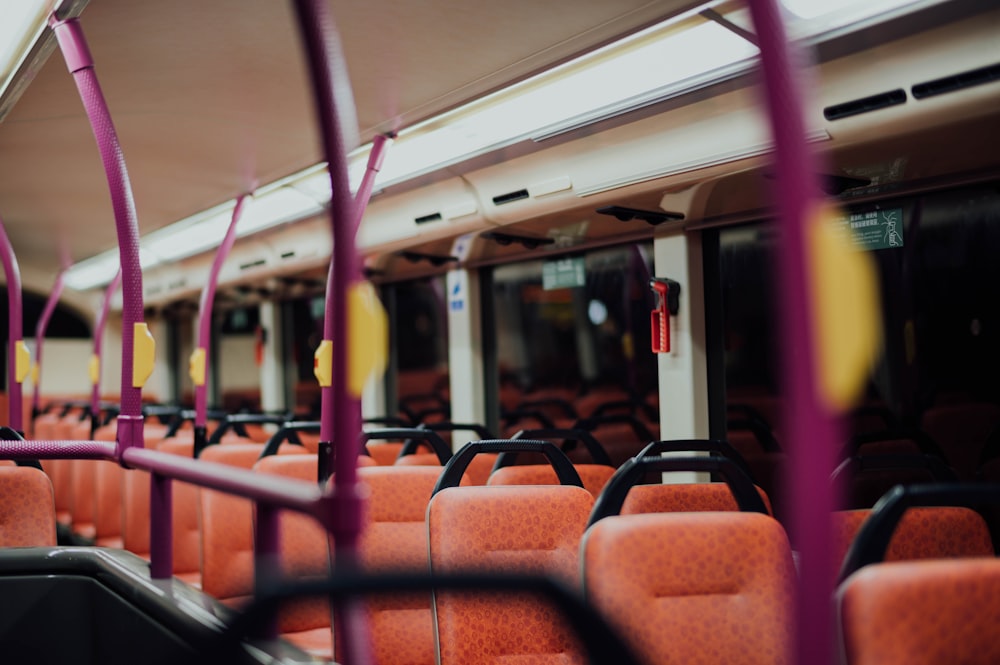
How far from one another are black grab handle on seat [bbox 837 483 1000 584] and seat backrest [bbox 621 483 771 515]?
83 cm

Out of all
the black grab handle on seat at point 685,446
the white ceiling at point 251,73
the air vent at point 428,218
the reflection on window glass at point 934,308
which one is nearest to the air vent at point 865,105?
the white ceiling at point 251,73

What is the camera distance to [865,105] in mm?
2650

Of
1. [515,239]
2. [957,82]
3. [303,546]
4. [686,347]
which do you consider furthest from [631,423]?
[957,82]

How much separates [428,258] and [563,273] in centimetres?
96

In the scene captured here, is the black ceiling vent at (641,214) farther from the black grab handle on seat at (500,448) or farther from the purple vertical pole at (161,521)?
the purple vertical pole at (161,521)

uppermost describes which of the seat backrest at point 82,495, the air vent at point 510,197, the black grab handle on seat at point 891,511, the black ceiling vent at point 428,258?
the air vent at point 510,197

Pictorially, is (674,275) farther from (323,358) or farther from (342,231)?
(342,231)

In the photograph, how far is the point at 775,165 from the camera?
40.3 inches

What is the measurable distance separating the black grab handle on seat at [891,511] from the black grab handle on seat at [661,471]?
589 millimetres

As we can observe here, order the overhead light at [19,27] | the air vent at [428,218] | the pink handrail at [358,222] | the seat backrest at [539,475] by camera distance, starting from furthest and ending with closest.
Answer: the air vent at [428,218]
the pink handrail at [358,222]
the seat backrest at [539,475]
the overhead light at [19,27]

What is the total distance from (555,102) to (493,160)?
72 cm

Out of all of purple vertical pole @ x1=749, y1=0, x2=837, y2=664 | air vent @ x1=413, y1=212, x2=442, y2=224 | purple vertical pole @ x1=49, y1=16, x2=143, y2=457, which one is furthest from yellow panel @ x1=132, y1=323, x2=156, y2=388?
purple vertical pole @ x1=749, y1=0, x2=837, y2=664

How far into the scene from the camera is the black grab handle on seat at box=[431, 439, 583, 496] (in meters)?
2.74

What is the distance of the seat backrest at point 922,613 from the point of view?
148 centimetres
